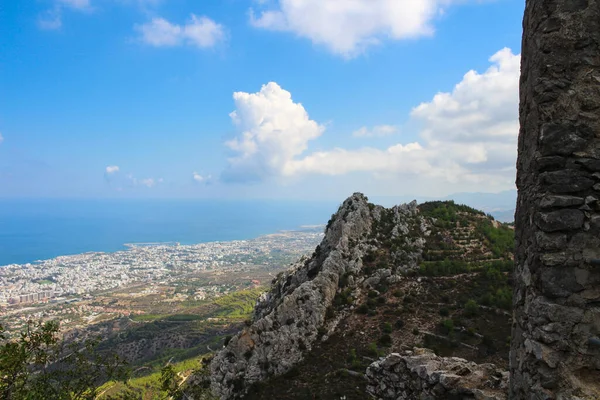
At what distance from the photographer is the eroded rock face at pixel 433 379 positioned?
7238 millimetres

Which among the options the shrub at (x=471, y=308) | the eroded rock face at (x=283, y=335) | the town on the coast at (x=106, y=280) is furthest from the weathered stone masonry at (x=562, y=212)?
the town on the coast at (x=106, y=280)

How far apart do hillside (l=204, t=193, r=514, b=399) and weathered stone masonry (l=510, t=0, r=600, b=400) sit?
38.9 feet

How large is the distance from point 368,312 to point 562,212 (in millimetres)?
18692

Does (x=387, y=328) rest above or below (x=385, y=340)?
above

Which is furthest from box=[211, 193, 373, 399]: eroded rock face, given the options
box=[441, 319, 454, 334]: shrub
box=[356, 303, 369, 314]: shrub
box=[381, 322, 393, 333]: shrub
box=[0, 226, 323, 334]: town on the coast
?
box=[0, 226, 323, 334]: town on the coast

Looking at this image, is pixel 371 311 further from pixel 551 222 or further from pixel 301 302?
pixel 551 222

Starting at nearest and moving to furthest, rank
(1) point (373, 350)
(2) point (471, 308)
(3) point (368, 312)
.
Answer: (1) point (373, 350), (2) point (471, 308), (3) point (368, 312)

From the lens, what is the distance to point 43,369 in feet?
35.6

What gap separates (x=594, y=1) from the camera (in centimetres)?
454

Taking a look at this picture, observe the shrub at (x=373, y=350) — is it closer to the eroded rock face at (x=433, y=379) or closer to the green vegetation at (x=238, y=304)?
the eroded rock face at (x=433, y=379)

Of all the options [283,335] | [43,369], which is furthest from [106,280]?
[43,369]

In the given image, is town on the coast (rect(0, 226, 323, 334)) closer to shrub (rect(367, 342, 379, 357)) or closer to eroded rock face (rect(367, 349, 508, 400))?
shrub (rect(367, 342, 379, 357))

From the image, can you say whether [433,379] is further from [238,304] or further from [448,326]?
[238,304]

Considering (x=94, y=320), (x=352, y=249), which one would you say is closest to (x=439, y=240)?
(x=352, y=249)
